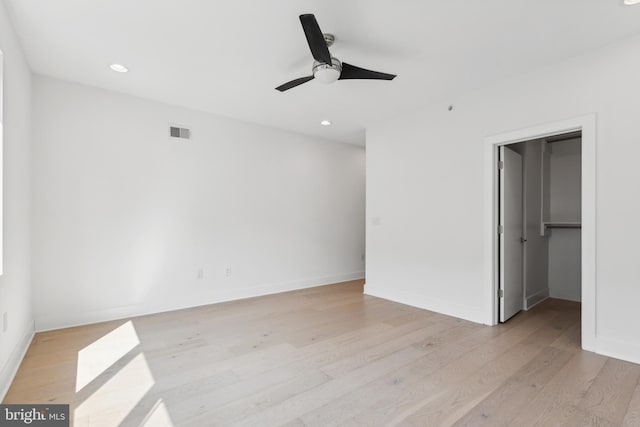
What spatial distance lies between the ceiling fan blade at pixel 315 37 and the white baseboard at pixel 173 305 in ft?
11.2

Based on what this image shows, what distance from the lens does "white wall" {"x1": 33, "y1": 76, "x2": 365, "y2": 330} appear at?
338cm

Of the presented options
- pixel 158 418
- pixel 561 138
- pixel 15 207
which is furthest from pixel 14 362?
pixel 561 138

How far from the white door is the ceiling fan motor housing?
215 cm

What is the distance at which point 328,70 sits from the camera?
2521 mm

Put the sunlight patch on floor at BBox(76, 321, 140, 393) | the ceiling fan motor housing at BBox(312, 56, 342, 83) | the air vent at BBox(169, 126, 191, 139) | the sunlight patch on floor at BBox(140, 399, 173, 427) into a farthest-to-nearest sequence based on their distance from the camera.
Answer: the air vent at BBox(169, 126, 191, 139) → the ceiling fan motor housing at BBox(312, 56, 342, 83) → the sunlight patch on floor at BBox(76, 321, 140, 393) → the sunlight patch on floor at BBox(140, 399, 173, 427)

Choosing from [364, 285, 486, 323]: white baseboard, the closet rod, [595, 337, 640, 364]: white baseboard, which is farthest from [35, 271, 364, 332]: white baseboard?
the closet rod

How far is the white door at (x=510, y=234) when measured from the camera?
3.56 m

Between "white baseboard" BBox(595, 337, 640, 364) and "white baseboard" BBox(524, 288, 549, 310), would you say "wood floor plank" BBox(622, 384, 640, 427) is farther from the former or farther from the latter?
"white baseboard" BBox(524, 288, 549, 310)

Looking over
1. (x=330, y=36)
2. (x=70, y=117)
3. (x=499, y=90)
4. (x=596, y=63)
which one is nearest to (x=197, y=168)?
(x=70, y=117)

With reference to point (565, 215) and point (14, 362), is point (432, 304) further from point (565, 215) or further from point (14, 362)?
point (14, 362)

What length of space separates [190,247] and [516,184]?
13.8ft

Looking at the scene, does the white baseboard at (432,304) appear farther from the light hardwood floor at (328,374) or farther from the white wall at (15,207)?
the white wall at (15,207)

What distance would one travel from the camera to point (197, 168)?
4297 mm

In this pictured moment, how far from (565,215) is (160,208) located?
18.5ft
